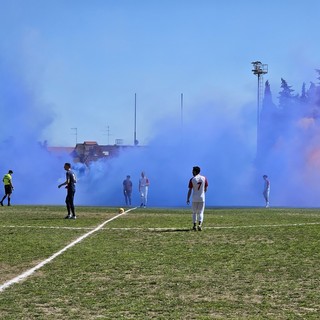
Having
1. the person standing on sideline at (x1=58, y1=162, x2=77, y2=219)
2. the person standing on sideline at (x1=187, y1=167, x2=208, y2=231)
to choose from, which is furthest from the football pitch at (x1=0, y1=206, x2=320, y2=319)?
the person standing on sideline at (x1=58, y1=162, x2=77, y2=219)

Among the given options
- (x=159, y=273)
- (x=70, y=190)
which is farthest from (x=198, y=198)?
(x=159, y=273)

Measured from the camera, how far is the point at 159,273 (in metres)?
10.4

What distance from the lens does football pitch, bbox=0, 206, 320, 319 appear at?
7.62m

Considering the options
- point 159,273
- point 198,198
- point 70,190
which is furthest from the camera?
point 70,190

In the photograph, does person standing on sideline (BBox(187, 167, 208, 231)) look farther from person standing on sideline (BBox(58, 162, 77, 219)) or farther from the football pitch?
person standing on sideline (BBox(58, 162, 77, 219))

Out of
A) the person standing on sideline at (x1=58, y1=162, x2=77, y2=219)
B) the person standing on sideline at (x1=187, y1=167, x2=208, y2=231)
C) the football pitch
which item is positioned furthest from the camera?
the person standing on sideline at (x1=58, y1=162, x2=77, y2=219)

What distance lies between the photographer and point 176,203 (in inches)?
1950

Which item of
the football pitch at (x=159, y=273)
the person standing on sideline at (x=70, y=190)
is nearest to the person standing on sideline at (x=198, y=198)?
the football pitch at (x=159, y=273)

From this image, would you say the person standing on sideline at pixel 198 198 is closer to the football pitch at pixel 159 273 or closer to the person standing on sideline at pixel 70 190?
the football pitch at pixel 159 273

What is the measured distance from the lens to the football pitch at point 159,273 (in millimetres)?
7617

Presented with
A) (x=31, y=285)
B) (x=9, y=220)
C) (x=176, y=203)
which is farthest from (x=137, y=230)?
(x=176, y=203)

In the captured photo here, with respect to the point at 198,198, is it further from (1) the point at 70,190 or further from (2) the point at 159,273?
(2) the point at 159,273

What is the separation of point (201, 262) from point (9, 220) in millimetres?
11636

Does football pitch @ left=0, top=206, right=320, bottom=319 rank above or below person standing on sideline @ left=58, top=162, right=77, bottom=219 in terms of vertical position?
below
